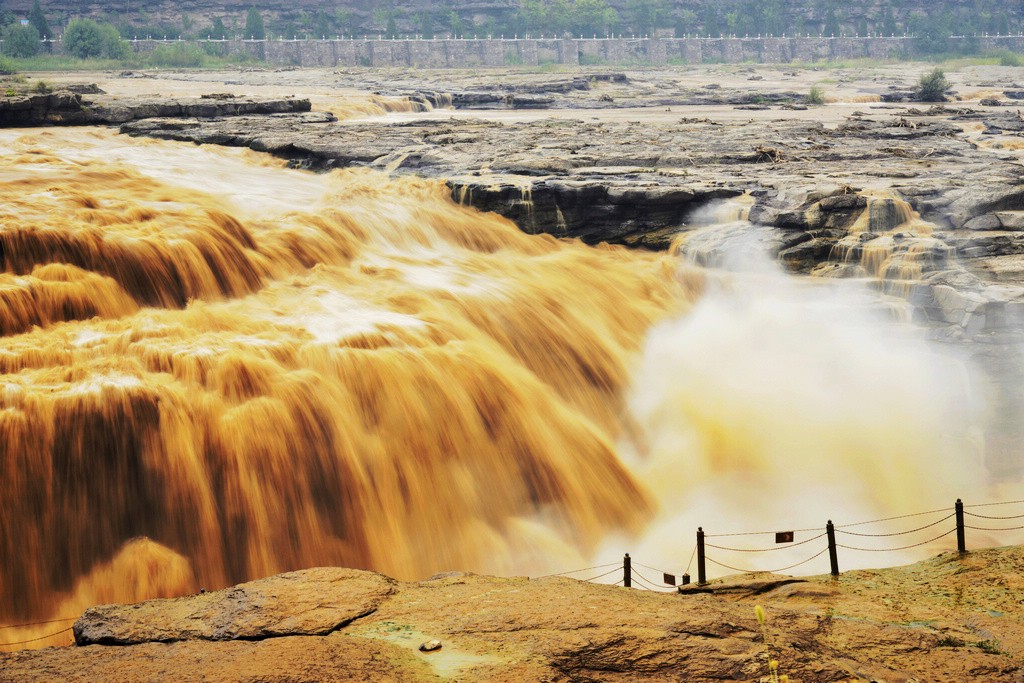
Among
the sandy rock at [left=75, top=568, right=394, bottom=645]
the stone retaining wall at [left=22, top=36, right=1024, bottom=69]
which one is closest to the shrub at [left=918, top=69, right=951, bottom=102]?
the sandy rock at [left=75, top=568, right=394, bottom=645]

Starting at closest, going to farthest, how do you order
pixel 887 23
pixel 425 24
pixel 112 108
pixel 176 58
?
pixel 112 108 < pixel 176 58 < pixel 425 24 < pixel 887 23

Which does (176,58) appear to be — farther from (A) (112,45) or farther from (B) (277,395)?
(B) (277,395)

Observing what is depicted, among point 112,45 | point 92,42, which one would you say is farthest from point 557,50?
point 92,42

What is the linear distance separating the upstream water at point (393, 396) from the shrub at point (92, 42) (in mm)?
70801

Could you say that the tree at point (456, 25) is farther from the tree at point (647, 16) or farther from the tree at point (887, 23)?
the tree at point (887, 23)

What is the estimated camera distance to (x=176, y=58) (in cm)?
8081

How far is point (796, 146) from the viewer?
27547 millimetres

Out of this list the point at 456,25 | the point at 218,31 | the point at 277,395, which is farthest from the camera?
the point at 456,25

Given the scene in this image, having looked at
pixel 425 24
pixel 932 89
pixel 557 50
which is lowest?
pixel 932 89

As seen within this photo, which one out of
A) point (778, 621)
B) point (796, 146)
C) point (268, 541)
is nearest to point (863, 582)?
point (778, 621)

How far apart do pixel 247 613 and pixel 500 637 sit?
189 cm

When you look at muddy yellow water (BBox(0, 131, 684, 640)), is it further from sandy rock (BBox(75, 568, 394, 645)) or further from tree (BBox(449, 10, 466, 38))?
tree (BBox(449, 10, 466, 38))

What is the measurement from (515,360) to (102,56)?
8265 centimetres

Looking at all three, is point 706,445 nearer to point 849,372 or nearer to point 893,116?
point 849,372
